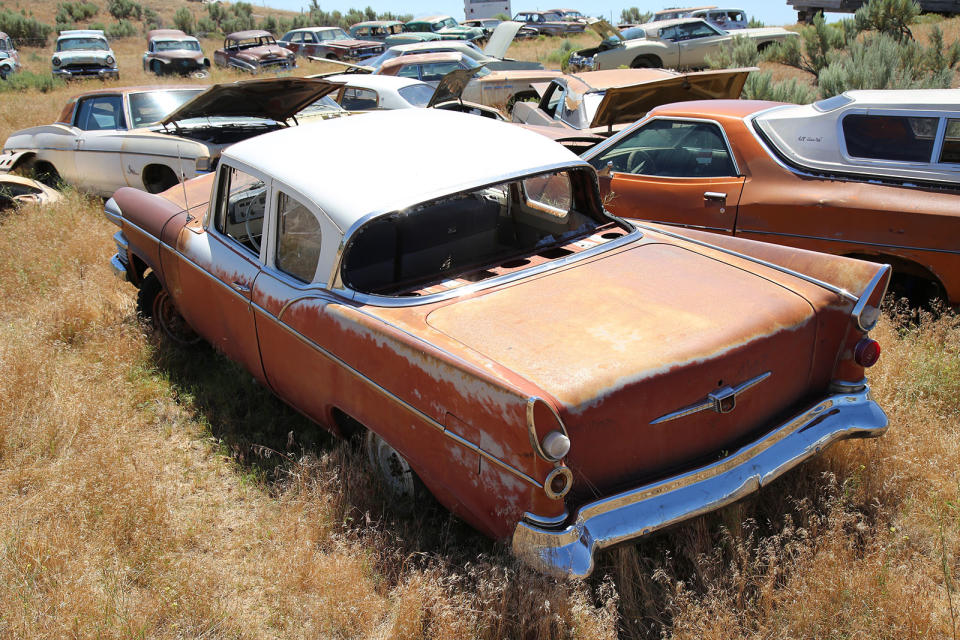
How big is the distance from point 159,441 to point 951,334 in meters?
4.59

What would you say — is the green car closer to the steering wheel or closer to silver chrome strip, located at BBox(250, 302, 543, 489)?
the steering wheel

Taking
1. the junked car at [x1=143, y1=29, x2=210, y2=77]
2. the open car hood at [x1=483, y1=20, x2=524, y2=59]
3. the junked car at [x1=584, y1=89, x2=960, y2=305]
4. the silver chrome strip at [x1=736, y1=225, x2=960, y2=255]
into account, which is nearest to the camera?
the silver chrome strip at [x1=736, y1=225, x2=960, y2=255]

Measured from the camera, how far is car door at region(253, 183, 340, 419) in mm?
3246

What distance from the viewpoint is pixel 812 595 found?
8.73ft

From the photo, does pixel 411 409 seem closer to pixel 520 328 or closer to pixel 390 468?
pixel 520 328

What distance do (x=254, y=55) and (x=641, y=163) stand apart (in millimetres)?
19617

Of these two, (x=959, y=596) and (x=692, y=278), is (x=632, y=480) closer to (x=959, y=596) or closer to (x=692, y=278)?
(x=692, y=278)

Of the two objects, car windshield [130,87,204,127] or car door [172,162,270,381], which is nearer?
car door [172,162,270,381]

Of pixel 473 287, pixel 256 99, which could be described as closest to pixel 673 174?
pixel 473 287

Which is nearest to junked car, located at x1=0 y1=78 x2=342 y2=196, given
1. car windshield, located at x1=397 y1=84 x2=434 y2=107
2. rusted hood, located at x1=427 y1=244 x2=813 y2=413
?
car windshield, located at x1=397 y1=84 x2=434 y2=107

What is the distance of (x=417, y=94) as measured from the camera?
10.5 m

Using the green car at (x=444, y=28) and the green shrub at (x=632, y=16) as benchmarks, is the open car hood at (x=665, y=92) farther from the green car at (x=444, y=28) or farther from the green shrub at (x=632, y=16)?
the green shrub at (x=632, y=16)

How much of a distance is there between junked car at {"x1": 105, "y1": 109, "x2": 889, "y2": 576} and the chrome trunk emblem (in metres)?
0.01

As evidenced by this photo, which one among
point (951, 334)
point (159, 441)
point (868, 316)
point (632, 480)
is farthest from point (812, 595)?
point (159, 441)
